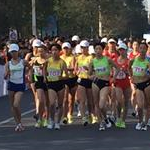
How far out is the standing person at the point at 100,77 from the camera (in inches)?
528

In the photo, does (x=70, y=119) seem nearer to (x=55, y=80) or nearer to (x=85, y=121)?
(x=85, y=121)

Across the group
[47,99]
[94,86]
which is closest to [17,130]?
[47,99]

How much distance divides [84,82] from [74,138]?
89.9 inches

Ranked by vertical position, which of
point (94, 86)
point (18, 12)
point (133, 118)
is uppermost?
point (18, 12)

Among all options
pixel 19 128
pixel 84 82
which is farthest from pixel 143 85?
pixel 19 128

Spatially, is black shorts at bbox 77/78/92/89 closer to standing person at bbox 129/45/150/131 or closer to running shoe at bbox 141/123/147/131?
standing person at bbox 129/45/150/131

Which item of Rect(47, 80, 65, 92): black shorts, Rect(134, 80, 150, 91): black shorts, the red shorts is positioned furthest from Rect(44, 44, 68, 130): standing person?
Rect(134, 80, 150, 91): black shorts

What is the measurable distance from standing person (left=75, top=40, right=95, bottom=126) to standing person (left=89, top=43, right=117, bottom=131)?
60 cm

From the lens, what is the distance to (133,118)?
609 inches

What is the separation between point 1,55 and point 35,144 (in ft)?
41.2

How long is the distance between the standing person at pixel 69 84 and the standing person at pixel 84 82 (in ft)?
0.77

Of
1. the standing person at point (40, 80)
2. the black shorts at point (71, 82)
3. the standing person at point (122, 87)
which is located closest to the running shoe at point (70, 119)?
the black shorts at point (71, 82)

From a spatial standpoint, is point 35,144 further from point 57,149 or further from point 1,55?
point 1,55

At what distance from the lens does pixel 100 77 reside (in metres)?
13.5
